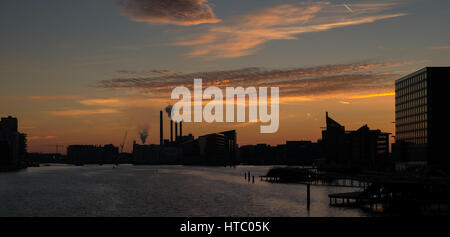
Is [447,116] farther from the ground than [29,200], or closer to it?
farther from the ground

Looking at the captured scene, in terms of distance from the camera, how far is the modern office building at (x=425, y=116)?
160m

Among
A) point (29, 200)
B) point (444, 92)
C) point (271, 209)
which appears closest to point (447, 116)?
point (444, 92)

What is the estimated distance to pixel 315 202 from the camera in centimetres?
10756

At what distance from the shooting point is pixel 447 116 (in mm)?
163625

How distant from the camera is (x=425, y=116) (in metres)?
166

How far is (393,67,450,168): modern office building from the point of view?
16038 cm
